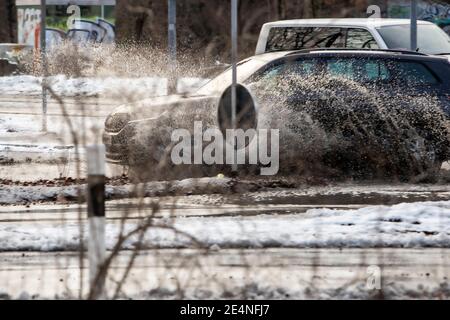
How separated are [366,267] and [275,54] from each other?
6.66 metres

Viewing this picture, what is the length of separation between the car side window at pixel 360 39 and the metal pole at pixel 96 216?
43.3 ft

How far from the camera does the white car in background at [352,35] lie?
19203mm

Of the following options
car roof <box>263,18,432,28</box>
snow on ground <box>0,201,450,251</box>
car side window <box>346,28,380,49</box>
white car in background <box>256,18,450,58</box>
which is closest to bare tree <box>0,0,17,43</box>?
white car in background <box>256,18,450,58</box>

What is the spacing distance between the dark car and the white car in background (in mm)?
4714

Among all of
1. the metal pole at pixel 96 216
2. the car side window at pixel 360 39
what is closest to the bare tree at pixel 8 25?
the car side window at pixel 360 39

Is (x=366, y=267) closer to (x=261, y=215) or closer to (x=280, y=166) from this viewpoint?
(x=261, y=215)

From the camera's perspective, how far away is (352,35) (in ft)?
64.1

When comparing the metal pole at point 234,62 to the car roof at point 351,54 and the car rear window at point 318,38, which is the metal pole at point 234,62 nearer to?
the car roof at point 351,54

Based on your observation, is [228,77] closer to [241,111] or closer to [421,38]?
[241,111]

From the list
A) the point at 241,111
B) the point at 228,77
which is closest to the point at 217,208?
the point at 241,111

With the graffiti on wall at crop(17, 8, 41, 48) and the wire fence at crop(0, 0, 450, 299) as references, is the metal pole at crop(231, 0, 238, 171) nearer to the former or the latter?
the wire fence at crop(0, 0, 450, 299)
